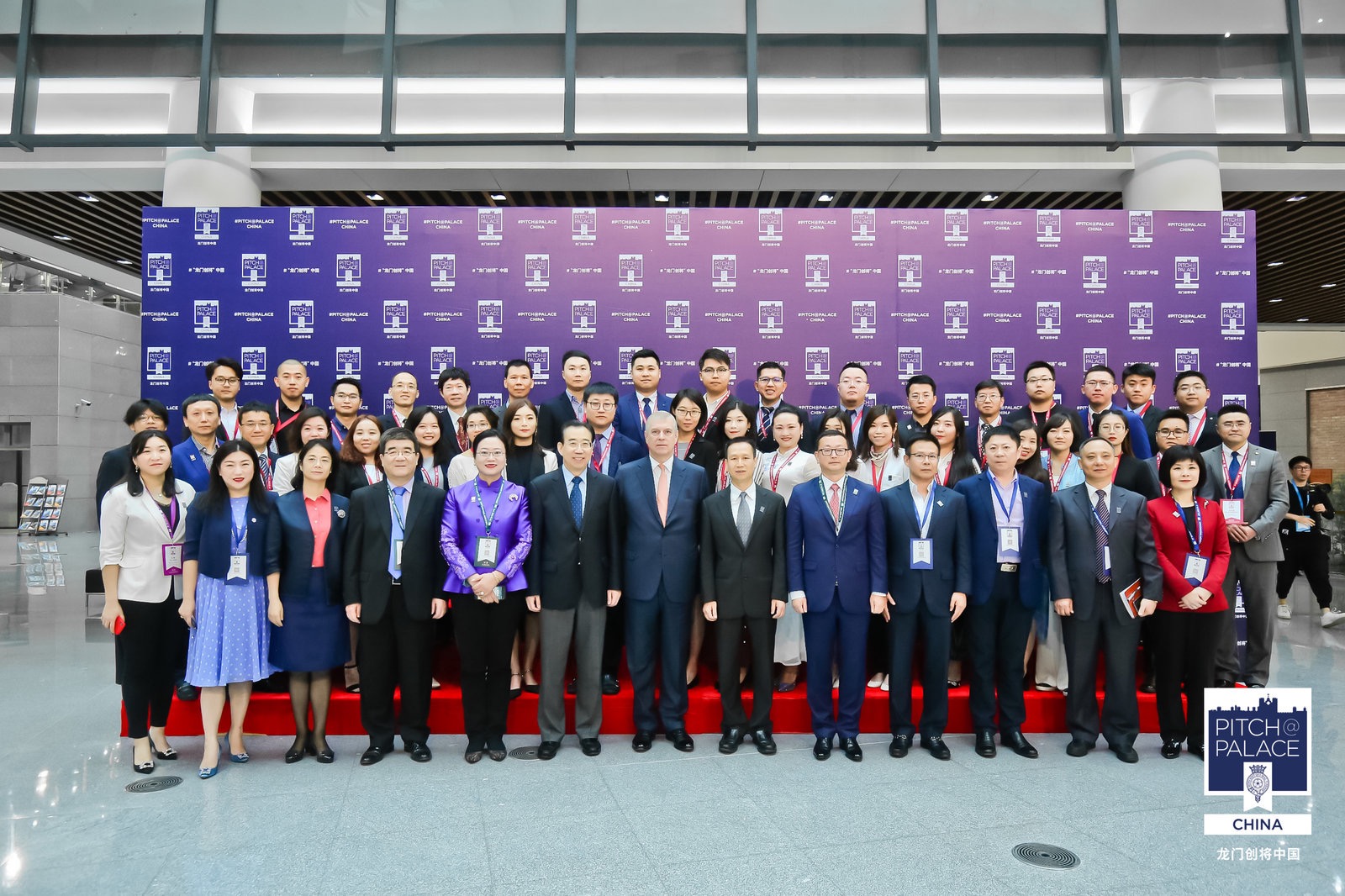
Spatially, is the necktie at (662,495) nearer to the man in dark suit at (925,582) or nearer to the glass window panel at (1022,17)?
the man in dark suit at (925,582)

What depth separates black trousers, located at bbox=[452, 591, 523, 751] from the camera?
3.84 meters

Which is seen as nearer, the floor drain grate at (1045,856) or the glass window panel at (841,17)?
the floor drain grate at (1045,856)

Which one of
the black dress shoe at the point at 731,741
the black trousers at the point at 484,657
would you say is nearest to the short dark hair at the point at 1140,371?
the black dress shoe at the point at 731,741

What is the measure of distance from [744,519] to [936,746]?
153 centimetres

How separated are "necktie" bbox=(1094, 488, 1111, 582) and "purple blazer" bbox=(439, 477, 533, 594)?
2928 millimetres

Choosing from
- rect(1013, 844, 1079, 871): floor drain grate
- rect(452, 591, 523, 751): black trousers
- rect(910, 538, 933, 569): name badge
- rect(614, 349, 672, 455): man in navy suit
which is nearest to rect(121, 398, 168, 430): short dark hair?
rect(452, 591, 523, 751): black trousers

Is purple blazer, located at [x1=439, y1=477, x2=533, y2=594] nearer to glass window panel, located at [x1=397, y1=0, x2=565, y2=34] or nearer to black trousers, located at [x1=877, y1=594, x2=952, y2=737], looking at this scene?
black trousers, located at [x1=877, y1=594, x2=952, y2=737]

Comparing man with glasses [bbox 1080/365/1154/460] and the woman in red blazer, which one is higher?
man with glasses [bbox 1080/365/1154/460]

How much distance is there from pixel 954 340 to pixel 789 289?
4.60 ft

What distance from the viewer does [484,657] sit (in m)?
3.89

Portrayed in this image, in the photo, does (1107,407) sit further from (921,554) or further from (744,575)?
(744,575)

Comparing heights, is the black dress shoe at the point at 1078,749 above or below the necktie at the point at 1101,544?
below

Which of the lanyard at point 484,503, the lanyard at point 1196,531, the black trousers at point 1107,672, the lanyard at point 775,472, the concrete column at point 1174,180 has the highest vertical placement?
the concrete column at point 1174,180

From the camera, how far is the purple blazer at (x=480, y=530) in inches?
149
